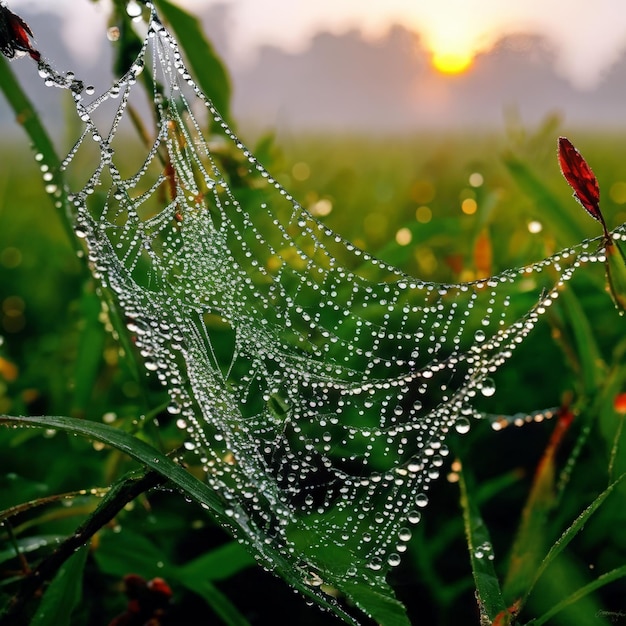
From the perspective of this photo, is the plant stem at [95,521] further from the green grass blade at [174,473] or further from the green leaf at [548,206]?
the green leaf at [548,206]

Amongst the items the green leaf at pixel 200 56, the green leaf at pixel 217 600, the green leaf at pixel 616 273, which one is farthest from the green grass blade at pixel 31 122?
the green leaf at pixel 616 273

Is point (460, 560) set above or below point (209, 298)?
below

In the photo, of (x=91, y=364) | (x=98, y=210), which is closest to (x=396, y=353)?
(x=91, y=364)

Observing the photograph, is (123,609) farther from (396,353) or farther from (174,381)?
(396,353)

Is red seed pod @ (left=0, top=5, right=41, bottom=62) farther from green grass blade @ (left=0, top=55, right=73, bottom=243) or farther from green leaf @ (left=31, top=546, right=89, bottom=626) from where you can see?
green leaf @ (left=31, top=546, right=89, bottom=626)

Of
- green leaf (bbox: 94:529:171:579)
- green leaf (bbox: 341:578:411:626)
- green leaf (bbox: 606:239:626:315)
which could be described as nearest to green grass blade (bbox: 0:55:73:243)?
green leaf (bbox: 94:529:171:579)
